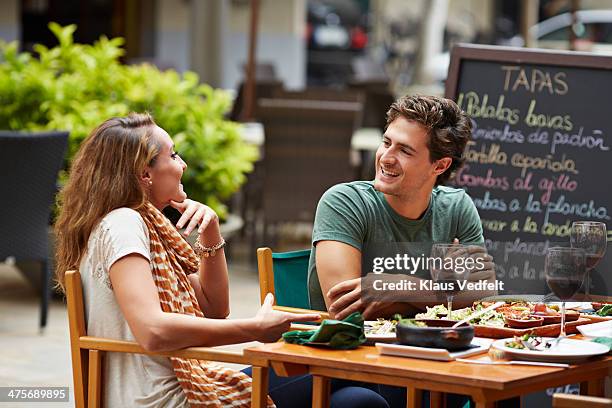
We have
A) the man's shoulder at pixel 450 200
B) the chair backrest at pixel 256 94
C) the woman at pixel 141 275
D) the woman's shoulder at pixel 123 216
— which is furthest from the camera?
the chair backrest at pixel 256 94

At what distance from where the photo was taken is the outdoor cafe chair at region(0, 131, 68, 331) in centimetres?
609

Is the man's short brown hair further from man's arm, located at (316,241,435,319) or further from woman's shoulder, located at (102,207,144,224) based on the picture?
woman's shoulder, located at (102,207,144,224)

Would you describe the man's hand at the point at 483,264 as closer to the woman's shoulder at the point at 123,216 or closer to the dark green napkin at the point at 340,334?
the dark green napkin at the point at 340,334

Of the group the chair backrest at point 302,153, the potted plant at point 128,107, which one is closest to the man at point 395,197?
the potted plant at point 128,107

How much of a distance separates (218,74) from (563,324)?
9.50m

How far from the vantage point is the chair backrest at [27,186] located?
6086 mm

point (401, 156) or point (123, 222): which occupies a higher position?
point (401, 156)

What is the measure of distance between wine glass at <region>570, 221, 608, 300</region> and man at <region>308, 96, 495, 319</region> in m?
0.39

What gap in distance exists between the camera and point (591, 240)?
3188 millimetres

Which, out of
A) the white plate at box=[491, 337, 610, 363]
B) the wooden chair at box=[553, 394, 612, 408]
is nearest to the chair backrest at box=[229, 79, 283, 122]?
the white plate at box=[491, 337, 610, 363]

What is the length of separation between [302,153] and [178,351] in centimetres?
518

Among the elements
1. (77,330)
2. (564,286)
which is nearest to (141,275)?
(77,330)

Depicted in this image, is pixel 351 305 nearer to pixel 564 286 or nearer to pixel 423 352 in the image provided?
pixel 423 352

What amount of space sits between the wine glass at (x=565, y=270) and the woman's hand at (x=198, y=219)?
0.91 metres
